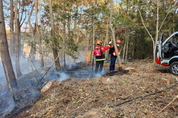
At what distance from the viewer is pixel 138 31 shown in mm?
16578

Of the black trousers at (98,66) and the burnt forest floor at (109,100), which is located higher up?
the black trousers at (98,66)

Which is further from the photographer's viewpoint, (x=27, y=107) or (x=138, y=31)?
(x=138, y=31)

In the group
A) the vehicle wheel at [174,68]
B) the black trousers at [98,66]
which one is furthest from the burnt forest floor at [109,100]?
the black trousers at [98,66]

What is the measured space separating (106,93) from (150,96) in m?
1.36

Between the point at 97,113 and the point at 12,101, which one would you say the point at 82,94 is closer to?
the point at 97,113

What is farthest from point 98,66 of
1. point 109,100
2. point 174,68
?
point 109,100

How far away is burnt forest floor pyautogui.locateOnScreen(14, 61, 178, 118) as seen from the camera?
3031 millimetres

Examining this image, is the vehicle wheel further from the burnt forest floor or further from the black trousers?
the black trousers

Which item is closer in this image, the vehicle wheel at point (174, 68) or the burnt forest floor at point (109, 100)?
the burnt forest floor at point (109, 100)

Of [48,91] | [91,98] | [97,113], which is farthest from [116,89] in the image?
[48,91]

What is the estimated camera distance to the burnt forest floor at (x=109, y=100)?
3031 mm

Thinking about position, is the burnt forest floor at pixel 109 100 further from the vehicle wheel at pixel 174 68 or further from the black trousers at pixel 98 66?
the black trousers at pixel 98 66

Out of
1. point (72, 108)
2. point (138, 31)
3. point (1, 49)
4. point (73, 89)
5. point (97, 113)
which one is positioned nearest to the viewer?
point (97, 113)

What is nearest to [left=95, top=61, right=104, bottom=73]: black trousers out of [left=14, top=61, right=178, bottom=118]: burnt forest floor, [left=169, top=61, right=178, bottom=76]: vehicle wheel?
[left=14, top=61, right=178, bottom=118]: burnt forest floor
